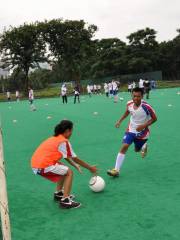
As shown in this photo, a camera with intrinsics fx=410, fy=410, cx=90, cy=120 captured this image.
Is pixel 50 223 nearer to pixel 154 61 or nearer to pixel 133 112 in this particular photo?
pixel 133 112

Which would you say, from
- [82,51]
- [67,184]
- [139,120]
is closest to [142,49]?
[82,51]

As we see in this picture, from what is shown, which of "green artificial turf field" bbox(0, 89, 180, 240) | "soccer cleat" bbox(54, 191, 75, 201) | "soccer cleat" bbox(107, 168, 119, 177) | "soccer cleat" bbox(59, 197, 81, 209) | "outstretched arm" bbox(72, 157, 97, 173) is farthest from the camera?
"soccer cleat" bbox(107, 168, 119, 177)

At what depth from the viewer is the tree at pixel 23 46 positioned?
58781 millimetres

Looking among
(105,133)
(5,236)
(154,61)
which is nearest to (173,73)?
(154,61)

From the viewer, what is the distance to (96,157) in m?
9.52

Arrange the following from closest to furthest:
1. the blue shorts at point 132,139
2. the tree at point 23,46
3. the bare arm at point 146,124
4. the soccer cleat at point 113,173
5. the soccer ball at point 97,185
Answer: the soccer ball at point 97,185 → the soccer cleat at point 113,173 → the bare arm at point 146,124 → the blue shorts at point 132,139 → the tree at point 23,46

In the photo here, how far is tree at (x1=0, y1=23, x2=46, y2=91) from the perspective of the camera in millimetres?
58781

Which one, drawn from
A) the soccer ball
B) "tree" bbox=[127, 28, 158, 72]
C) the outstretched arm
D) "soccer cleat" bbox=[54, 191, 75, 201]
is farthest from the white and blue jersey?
"tree" bbox=[127, 28, 158, 72]

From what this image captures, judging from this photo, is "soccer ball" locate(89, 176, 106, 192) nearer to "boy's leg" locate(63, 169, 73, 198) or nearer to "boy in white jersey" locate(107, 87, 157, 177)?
"boy's leg" locate(63, 169, 73, 198)

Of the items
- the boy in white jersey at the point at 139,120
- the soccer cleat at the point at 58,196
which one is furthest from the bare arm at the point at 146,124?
the soccer cleat at the point at 58,196

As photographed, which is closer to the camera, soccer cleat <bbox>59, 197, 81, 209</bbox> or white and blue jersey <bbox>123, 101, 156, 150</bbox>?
soccer cleat <bbox>59, 197, 81, 209</bbox>

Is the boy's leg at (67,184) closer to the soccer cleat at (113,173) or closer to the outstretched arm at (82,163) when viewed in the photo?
the outstretched arm at (82,163)

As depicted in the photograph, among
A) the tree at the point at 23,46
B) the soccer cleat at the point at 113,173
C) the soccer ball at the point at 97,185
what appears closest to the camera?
the soccer ball at the point at 97,185

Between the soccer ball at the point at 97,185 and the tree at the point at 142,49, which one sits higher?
the tree at the point at 142,49
